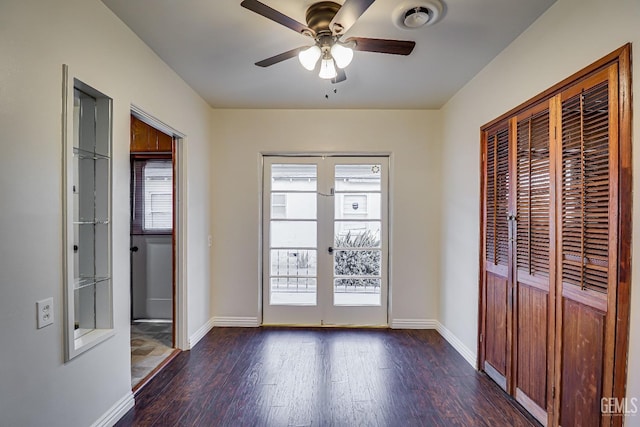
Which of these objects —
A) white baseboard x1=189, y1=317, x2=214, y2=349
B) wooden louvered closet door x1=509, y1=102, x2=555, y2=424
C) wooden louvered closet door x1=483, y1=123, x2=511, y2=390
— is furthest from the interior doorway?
wooden louvered closet door x1=509, y1=102, x2=555, y2=424

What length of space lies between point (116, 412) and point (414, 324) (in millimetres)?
3025

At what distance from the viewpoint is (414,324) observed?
384 centimetres

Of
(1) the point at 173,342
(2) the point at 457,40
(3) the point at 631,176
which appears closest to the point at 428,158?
(2) the point at 457,40

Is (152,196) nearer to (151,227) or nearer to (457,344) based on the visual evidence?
(151,227)

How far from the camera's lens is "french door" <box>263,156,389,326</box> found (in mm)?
3918

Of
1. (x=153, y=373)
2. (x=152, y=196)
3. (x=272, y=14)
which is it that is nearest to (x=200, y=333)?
(x=153, y=373)

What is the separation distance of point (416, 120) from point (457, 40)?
5.03 ft

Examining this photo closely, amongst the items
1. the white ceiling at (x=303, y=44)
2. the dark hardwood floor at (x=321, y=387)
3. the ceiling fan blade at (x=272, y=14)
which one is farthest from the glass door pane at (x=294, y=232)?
the ceiling fan blade at (x=272, y=14)

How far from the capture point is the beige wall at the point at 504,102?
1.48 meters

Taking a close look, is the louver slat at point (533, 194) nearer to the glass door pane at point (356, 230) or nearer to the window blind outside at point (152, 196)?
the glass door pane at point (356, 230)

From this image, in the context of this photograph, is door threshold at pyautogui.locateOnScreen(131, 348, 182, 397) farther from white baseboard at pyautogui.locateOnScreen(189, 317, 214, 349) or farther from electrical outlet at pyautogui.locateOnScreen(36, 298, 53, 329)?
electrical outlet at pyautogui.locateOnScreen(36, 298, 53, 329)

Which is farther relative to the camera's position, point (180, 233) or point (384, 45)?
point (180, 233)

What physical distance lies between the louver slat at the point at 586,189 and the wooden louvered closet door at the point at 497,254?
0.63m

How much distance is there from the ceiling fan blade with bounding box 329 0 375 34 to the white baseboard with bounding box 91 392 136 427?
272cm
